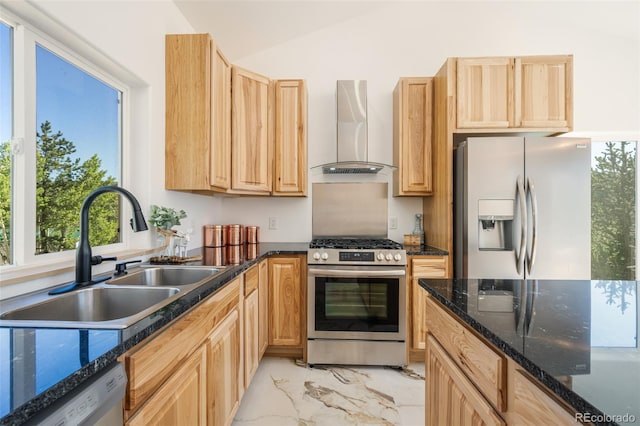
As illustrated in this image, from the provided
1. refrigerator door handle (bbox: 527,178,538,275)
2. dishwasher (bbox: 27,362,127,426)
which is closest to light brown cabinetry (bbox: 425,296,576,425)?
dishwasher (bbox: 27,362,127,426)

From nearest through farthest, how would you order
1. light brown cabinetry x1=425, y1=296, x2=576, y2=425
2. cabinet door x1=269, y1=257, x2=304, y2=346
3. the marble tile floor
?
1. light brown cabinetry x1=425, y1=296, x2=576, y2=425
2. the marble tile floor
3. cabinet door x1=269, y1=257, x2=304, y2=346

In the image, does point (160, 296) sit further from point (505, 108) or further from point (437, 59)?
point (437, 59)

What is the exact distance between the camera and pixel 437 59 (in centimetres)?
314

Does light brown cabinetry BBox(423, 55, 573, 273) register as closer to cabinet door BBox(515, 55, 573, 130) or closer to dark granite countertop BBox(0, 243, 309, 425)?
cabinet door BBox(515, 55, 573, 130)

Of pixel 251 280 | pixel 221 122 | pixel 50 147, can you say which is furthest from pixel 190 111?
pixel 251 280

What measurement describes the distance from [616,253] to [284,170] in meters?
3.34

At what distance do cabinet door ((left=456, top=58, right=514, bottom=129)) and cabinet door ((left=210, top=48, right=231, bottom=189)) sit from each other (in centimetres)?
185

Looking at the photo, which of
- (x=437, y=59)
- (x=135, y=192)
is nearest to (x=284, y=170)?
(x=135, y=192)

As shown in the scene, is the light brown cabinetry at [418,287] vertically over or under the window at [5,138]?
under

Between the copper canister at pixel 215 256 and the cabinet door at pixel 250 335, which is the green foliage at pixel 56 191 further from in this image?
the cabinet door at pixel 250 335

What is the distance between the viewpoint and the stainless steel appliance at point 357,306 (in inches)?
96.7

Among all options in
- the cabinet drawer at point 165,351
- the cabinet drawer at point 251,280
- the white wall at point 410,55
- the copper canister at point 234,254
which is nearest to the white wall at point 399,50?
the white wall at point 410,55

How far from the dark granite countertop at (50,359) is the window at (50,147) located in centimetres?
71

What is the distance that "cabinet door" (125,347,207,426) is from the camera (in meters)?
0.89
